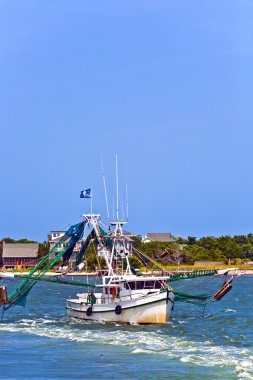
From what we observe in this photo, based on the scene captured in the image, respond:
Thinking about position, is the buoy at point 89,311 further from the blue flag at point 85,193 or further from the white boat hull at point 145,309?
the blue flag at point 85,193

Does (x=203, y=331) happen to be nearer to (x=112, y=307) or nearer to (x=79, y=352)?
(x=112, y=307)

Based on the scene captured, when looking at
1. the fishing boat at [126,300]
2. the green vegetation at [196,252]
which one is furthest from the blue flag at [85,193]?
the green vegetation at [196,252]

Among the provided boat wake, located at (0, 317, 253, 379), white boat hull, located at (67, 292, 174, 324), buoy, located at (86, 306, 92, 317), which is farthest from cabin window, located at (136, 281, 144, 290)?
buoy, located at (86, 306, 92, 317)

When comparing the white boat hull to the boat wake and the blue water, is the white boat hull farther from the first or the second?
the boat wake

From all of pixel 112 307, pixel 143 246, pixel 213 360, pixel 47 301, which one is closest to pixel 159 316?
pixel 112 307

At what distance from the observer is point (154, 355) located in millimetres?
41219

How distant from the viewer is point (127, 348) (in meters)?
44.1

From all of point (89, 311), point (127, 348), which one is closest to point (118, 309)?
point (89, 311)

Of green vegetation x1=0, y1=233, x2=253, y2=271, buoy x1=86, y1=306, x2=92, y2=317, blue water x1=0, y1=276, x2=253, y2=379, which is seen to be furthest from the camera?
green vegetation x1=0, y1=233, x2=253, y2=271

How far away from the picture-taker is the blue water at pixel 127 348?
3662 cm

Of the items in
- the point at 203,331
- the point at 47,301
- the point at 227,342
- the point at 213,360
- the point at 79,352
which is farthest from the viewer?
the point at 47,301

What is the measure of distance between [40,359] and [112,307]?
16625 millimetres

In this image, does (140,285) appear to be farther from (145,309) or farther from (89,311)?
(89,311)

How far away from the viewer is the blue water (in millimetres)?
36625
